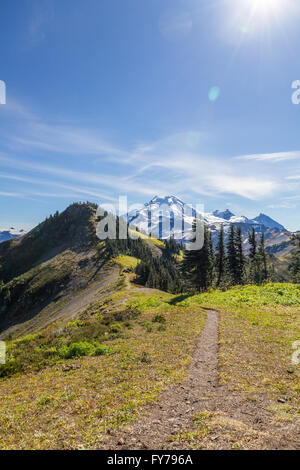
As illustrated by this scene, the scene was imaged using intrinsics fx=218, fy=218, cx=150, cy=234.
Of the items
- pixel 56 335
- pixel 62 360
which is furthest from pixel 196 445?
pixel 56 335

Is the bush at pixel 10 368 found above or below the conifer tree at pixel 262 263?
below

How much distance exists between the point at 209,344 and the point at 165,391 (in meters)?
7.40

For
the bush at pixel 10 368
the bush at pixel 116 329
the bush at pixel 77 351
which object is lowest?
the bush at pixel 10 368

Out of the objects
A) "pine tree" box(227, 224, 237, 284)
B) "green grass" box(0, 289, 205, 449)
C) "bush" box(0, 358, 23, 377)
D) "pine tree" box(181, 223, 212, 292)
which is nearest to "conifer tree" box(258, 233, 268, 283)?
"pine tree" box(227, 224, 237, 284)

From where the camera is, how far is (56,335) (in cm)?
2266

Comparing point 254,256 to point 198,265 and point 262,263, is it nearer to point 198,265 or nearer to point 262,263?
point 262,263

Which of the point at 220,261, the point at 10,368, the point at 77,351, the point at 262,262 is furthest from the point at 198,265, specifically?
the point at 10,368

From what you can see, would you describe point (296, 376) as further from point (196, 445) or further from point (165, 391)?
point (196, 445)

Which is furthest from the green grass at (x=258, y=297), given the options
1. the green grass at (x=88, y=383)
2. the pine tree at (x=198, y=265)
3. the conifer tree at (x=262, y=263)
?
the conifer tree at (x=262, y=263)

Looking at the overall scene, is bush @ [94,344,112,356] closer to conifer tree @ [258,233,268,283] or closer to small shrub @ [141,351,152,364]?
small shrub @ [141,351,152,364]

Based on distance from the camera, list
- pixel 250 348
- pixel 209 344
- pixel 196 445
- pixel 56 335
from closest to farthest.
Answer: pixel 196 445 < pixel 250 348 < pixel 209 344 < pixel 56 335

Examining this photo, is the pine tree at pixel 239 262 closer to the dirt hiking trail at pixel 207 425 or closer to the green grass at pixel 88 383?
the green grass at pixel 88 383

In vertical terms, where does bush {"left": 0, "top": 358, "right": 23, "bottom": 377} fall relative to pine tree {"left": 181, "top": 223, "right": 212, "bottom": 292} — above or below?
below
